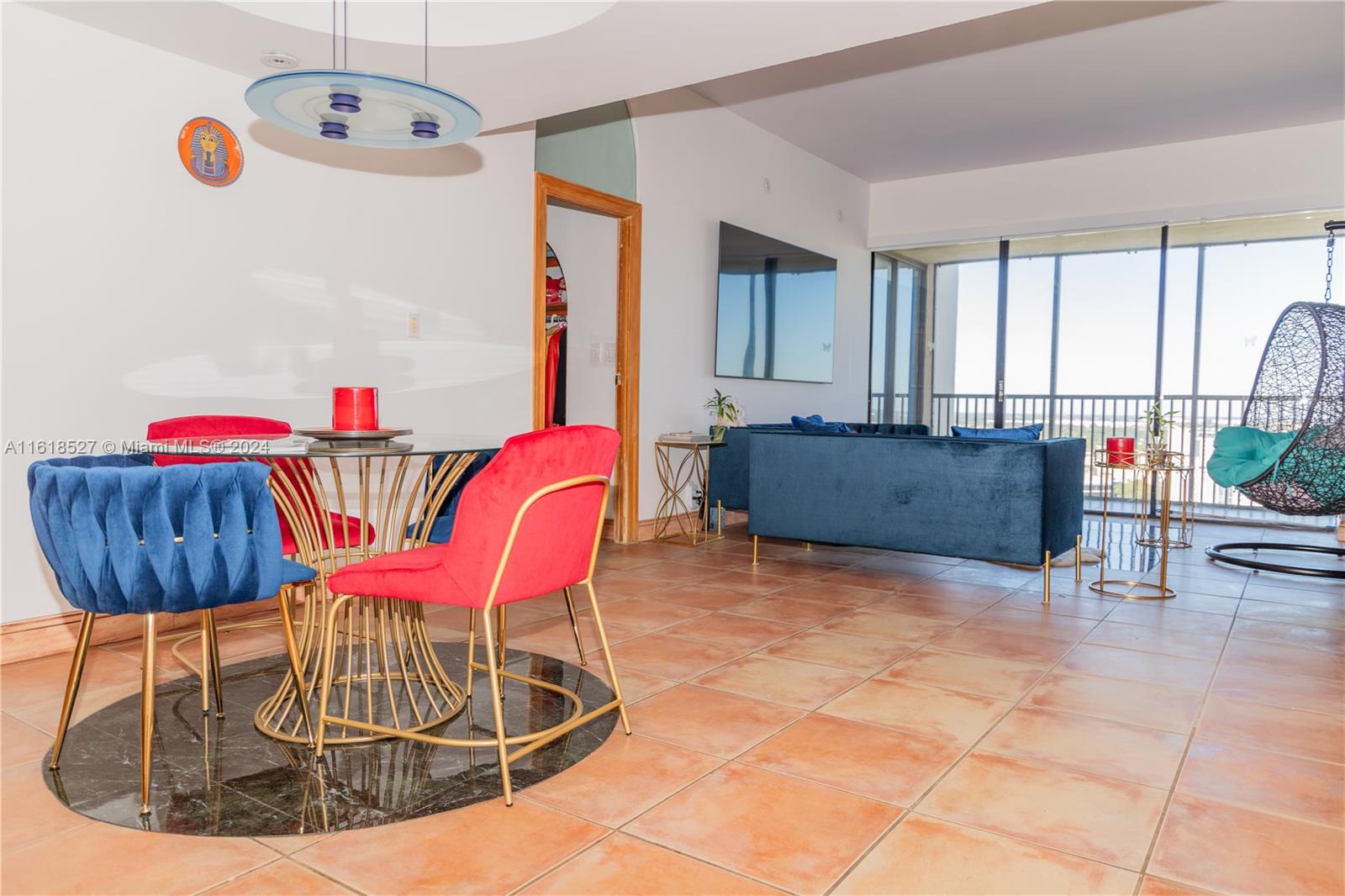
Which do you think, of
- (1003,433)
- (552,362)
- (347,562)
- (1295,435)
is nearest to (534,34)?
(347,562)

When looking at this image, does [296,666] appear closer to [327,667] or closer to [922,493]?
[327,667]

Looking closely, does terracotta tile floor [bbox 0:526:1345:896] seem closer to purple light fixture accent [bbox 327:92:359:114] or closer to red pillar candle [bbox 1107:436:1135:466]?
red pillar candle [bbox 1107:436:1135:466]

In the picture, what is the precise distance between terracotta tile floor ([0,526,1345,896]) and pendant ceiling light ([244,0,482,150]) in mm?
1786

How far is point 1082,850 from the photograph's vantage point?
1.76m

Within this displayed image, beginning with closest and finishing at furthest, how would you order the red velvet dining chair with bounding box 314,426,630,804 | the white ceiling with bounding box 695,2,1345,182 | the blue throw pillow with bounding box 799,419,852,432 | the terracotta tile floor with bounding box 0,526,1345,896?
1. the terracotta tile floor with bounding box 0,526,1345,896
2. the red velvet dining chair with bounding box 314,426,630,804
3. the white ceiling with bounding box 695,2,1345,182
4. the blue throw pillow with bounding box 799,419,852,432

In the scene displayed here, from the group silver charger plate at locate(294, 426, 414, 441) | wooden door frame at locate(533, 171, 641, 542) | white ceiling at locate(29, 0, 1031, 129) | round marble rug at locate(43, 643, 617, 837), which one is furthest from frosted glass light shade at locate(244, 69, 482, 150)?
A: wooden door frame at locate(533, 171, 641, 542)

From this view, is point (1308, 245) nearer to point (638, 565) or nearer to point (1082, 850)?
point (638, 565)

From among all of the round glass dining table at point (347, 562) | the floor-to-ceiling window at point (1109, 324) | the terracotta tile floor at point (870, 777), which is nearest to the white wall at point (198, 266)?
the round glass dining table at point (347, 562)

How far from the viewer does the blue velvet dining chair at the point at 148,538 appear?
1.89m

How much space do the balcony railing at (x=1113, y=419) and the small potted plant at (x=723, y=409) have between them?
9.00 ft

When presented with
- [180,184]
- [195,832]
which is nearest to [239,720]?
[195,832]

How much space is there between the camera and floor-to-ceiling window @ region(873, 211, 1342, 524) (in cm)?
709

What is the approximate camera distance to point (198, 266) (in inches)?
135

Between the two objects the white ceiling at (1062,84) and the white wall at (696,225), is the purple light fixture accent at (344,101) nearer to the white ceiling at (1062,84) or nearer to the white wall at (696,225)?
the white wall at (696,225)
